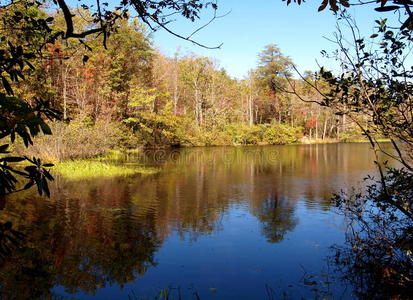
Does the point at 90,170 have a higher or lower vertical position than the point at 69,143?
lower

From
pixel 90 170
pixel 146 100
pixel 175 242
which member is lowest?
pixel 175 242

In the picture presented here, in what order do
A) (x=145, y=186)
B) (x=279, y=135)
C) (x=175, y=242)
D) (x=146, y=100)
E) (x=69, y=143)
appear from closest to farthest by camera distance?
(x=175, y=242) → (x=145, y=186) → (x=69, y=143) → (x=146, y=100) → (x=279, y=135)

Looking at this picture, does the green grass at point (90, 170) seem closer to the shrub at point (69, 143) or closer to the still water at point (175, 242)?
the shrub at point (69, 143)

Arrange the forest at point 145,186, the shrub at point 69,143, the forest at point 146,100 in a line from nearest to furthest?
the forest at point 145,186
the shrub at point 69,143
the forest at point 146,100

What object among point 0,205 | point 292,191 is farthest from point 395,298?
point 292,191

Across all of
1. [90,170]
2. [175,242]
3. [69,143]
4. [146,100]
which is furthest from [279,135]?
[175,242]

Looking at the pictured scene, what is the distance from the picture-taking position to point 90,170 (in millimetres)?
16172

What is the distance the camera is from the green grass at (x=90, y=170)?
604 inches

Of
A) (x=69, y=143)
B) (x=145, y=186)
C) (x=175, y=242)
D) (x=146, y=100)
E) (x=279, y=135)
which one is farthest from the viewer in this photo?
(x=279, y=135)

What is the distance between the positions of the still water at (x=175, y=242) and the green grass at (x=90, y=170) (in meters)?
1.87

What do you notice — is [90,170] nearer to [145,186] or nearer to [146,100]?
[145,186]

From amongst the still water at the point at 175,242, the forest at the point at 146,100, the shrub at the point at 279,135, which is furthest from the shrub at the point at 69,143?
the shrub at the point at 279,135

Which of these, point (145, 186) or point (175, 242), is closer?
point (175, 242)

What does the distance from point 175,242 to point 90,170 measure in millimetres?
10201
